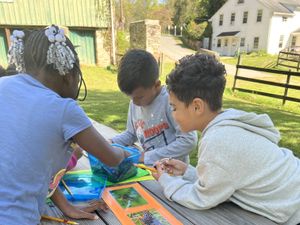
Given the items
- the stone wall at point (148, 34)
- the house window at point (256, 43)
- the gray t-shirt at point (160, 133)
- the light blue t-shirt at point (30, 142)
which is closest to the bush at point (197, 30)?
the house window at point (256, 43)

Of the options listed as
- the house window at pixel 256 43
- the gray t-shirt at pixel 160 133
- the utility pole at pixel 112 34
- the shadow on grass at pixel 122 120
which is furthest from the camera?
the house window at pixel 256 43

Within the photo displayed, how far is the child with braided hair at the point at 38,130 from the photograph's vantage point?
1098mm

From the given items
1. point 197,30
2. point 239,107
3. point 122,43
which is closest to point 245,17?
point 197,30

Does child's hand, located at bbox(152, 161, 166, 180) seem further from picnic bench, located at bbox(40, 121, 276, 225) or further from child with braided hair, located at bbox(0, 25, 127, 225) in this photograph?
child with braided hair, located at bbox(0, 25, 127, 225)

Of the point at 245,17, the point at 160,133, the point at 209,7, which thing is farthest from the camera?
the point at 209,7

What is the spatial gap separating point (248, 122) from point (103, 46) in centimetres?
1478

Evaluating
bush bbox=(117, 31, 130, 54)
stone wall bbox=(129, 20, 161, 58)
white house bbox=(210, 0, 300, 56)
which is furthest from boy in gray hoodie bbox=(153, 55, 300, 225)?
white house bbox=(210, 0, 300, 56)

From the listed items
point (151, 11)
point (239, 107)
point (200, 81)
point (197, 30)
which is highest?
point (151, 11)

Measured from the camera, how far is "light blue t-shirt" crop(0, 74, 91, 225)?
1.09 meters

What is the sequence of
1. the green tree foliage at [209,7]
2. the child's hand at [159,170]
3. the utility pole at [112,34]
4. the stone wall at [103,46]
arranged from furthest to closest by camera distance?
1. the green tree foliage at [209,7]
2. the stone wall at [103,46]
3. the utility pole at [112,34]
4. the child's hand at [159,170]

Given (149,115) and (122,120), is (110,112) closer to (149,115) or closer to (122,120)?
(122,120)

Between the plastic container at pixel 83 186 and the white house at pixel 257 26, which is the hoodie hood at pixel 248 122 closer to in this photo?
the plastic container at pixel 83 186

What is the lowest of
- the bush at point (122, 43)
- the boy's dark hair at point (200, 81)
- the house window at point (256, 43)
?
the house window at point (256, 43)

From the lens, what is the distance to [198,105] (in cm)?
140
